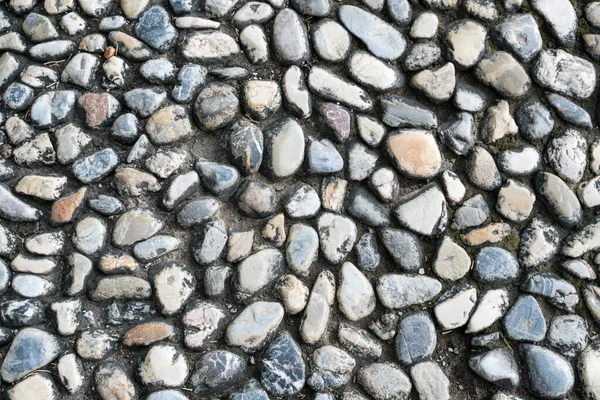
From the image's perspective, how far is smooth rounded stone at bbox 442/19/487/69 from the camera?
185 centimetres

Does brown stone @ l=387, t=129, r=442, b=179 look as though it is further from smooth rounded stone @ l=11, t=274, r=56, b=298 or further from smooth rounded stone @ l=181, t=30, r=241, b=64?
smooth rounded stone @ l=11, t=274, r=56, b=298

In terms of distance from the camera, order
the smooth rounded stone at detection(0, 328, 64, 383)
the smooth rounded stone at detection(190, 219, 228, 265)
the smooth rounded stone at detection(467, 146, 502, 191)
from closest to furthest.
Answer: the smooth rounded stone at detection(0, 328, 64, 383) < the smooth rounded stone at detection(190, 219, 228, 265) < the smooth rounded stone at detection(467, 146, 502, 191)

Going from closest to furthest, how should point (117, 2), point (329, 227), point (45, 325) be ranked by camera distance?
point (45, 325) → point (329, 227) → point (117, 2)

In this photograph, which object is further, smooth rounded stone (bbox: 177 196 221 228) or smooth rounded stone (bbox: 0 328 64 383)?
smooth rounded stone (bbox: 177 196 221 228)

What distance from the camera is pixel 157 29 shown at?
181 cm

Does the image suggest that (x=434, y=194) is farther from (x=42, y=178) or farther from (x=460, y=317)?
(x=42, y=178)

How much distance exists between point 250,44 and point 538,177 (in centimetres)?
79

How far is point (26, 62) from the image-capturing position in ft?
5.98

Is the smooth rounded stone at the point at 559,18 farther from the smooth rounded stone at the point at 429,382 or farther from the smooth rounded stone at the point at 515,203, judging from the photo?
the smooth rounded stone at the point at 429,382

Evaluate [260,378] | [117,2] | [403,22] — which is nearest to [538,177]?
[403,22]

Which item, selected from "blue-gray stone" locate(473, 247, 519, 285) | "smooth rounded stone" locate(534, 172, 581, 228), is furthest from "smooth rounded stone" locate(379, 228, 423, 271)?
"smooth rounded stone" locate(534, 172, 581, 228)

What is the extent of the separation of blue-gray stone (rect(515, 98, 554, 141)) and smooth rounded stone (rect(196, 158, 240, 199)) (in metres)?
0.74

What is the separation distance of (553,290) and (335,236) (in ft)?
1.76

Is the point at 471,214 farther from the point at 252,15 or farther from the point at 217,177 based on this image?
the point at 252,15
